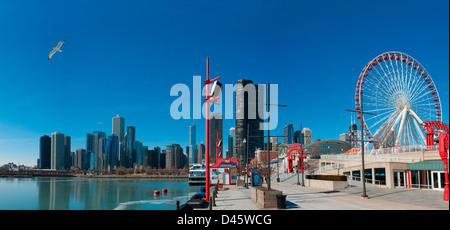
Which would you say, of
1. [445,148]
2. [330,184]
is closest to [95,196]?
[330,184]

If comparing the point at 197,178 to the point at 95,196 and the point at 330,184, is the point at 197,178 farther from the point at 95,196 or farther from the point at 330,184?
the point at 330,184

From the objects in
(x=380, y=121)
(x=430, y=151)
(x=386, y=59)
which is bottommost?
(x=430, y=151)

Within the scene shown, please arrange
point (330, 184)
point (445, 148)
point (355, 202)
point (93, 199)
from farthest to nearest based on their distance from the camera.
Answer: point (93, 199) → point (330, 184) → point (445, 148) → point (355, 202)

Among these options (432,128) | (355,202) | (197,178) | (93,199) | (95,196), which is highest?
(432,128)

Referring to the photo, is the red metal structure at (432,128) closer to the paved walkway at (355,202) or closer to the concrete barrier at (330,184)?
the concrete barrier at (330,184)

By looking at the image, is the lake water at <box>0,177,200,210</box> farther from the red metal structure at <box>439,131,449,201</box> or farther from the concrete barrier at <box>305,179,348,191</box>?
the red metal structure at <box>439,131,449,201</box>

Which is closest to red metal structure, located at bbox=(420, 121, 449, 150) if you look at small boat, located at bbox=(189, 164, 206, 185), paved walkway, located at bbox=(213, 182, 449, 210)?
paved walkway, located at bbox=(213, 182, 449, 210)

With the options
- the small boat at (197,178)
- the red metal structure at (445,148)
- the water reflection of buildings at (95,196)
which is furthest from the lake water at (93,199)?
the red metal structure at (445,148)
